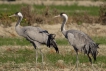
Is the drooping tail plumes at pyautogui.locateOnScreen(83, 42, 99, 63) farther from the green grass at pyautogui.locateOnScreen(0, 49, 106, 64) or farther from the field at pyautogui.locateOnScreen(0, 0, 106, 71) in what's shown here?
the green grass at pyautogui.locateOnScreen(0, 49, 106, 64)

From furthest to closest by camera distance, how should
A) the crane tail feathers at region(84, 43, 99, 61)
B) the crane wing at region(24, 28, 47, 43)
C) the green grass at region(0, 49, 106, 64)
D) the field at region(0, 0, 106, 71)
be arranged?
the green grass at region(0, 49, 106, 64) → the crane wing at region(24, 28, 47, 43) → the field at region(0, 0, 106, 71) → the crane tail feathers at region(84, 43, 99, 61)

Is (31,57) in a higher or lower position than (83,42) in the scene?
lower

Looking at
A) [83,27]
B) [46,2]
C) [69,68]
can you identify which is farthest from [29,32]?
[46,2]

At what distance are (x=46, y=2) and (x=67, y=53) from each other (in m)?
23.5

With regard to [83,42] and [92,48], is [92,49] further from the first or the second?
[83,42]

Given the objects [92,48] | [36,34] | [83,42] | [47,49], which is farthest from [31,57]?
[92,48]

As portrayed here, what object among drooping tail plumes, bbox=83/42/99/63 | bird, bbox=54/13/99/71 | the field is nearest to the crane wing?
the field

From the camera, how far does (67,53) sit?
16172 millimetres

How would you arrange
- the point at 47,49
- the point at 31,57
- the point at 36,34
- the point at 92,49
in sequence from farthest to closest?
1. the point at 47,49
2. the point at 31,57
3. the point at 36,34
4. the point at 92,49

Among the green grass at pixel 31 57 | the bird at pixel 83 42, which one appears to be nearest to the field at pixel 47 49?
the green grass at pixel 31 57

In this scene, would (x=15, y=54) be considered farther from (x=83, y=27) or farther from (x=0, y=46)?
(x=83, y=27)

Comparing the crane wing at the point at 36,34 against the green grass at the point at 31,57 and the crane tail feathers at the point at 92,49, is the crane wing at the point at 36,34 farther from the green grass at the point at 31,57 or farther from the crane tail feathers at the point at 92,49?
the crane tail feathers at the point at 92,49

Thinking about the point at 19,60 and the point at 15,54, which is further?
the point at 15,54

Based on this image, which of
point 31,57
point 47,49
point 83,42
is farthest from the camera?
point 47,49
